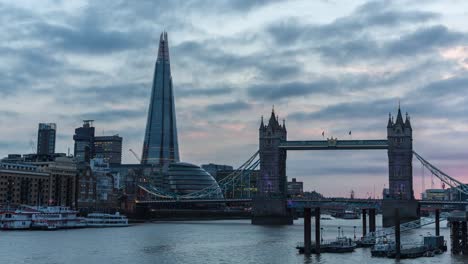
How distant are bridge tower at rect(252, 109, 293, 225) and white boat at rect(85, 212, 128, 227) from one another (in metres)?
29.7

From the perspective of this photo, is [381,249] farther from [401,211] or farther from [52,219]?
[52,219]

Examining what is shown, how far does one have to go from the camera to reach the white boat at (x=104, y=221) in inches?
5620

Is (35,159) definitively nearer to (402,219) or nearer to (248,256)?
(402,219)

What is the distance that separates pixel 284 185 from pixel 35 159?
233ft

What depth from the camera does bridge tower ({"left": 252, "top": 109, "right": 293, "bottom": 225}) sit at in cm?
15762

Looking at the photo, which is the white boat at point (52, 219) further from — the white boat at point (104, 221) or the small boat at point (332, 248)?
the small boat at point (332, 248)

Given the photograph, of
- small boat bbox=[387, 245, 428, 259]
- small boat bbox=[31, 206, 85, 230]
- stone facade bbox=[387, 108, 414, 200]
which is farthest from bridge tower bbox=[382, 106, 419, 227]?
small boat bbox=[387, 245, 428, 259]

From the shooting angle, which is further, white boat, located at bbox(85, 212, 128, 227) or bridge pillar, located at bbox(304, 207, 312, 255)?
white boat, located at bbox(85, 212, 128, 227)

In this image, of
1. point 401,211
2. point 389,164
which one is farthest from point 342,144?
point 401,211

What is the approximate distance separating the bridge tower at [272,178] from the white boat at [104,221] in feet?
97.3

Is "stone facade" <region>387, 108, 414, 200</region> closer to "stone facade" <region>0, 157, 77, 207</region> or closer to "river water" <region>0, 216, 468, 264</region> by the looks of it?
"river water" <region>0, 216, 468, 264</region>

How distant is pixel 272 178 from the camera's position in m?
167

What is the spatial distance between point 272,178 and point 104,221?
42289mm

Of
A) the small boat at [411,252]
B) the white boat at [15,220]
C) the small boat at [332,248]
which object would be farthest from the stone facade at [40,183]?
the small boat at [411,252]
